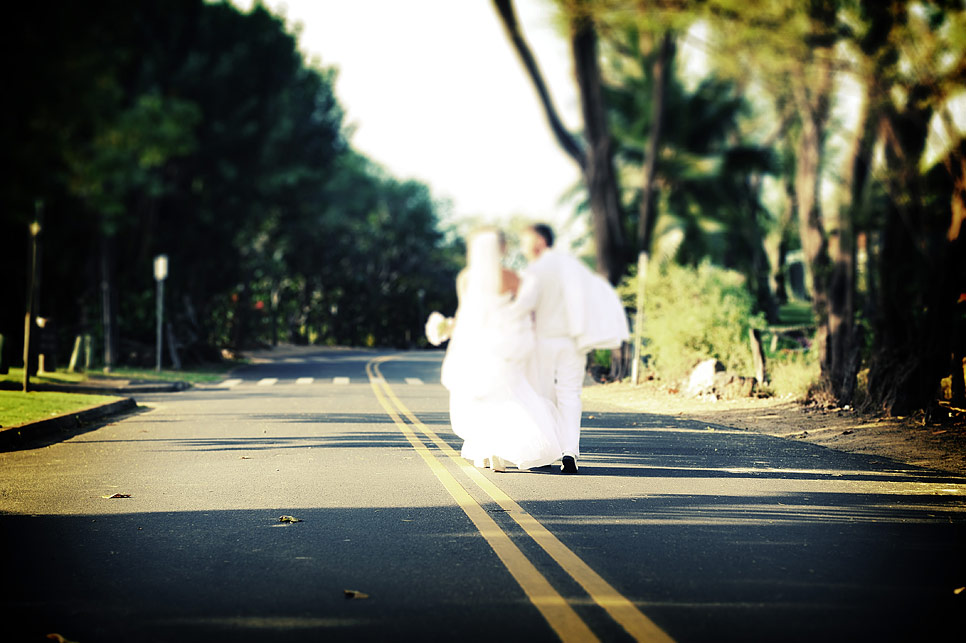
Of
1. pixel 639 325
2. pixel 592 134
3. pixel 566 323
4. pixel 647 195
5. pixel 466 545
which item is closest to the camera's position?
pixel 466 545

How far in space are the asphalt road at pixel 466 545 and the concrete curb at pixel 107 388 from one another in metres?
7.85

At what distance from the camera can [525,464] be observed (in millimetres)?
9758

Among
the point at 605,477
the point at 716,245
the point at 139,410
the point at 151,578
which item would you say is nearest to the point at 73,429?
the point at 139,410

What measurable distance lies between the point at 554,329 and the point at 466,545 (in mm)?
3807

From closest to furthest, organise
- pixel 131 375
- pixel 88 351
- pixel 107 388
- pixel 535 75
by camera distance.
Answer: pixel 107 388, pixel 535 75, pixel 131 375, pixel 88 351

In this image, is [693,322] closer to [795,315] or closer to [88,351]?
[88,351]

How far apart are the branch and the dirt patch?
6.32m

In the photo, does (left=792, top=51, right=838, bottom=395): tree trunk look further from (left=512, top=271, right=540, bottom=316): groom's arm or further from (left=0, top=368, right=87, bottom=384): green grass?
(left=0, top=368, right=87, bottom=384): green grass

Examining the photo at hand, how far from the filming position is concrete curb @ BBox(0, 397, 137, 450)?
39.9ft

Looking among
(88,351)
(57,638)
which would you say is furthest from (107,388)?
(57,638)

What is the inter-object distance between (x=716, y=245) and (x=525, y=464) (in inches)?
1339

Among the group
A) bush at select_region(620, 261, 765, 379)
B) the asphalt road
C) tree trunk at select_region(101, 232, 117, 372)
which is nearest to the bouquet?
the asphalt road

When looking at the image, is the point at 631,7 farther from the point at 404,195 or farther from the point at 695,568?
the point at 404,195

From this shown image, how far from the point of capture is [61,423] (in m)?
13.9
